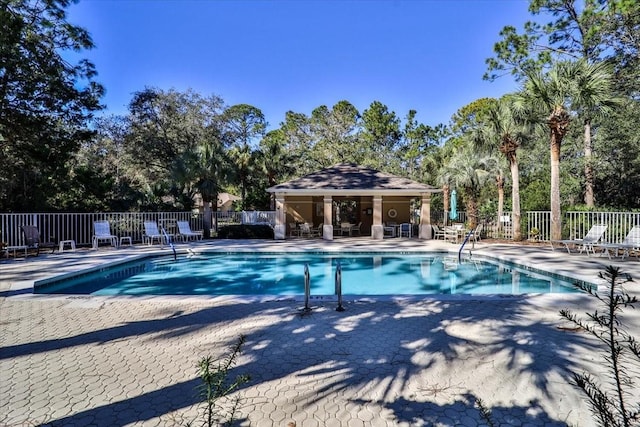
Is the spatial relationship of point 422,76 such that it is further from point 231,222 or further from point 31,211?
point 31,211

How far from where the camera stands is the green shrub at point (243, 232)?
20.0 m

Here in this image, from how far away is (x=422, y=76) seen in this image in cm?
3219

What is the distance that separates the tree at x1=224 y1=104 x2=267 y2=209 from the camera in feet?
88.3

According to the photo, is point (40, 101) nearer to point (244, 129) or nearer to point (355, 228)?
point (355, 228)

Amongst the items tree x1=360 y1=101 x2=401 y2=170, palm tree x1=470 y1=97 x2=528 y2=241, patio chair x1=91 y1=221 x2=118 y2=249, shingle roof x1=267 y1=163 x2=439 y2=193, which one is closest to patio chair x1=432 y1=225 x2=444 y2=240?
shingle roof x1=267 y1=163 x2=439 y2=193

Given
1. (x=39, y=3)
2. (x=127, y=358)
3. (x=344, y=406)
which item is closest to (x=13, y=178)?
(x=39, y=3)

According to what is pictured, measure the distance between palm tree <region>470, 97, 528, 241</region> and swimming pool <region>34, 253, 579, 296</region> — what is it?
5425mm

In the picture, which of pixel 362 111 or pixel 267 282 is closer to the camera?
pixel 267 282

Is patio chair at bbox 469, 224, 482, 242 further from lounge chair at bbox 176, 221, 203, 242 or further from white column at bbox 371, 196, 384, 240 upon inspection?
lounge chair at bbox 176, 221, 203, 242

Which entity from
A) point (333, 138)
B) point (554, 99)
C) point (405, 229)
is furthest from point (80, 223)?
point (333, 138)

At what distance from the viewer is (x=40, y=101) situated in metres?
13.4

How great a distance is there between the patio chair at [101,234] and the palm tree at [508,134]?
1839cm

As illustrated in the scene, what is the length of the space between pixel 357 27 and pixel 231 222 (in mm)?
15232

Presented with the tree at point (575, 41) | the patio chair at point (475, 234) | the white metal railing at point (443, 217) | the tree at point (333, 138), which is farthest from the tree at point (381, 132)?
the patio chair at point (475, 234)
